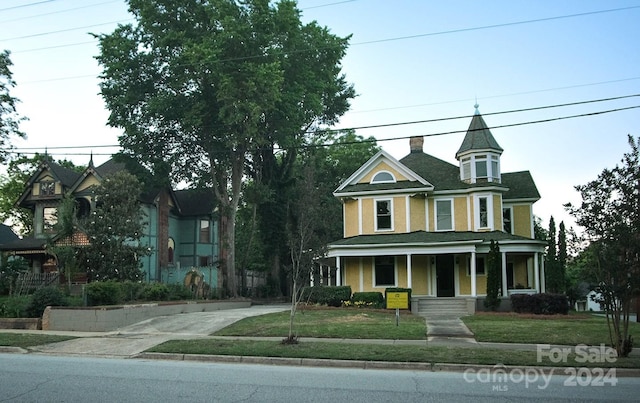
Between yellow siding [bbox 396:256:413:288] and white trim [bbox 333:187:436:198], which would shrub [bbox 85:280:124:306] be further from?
yellow siding [bbox 396:256:413:288]

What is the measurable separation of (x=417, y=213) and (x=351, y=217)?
375 centimetres

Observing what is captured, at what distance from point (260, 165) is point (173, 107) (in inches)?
384

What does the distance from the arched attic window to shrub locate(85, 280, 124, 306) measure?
1548cm

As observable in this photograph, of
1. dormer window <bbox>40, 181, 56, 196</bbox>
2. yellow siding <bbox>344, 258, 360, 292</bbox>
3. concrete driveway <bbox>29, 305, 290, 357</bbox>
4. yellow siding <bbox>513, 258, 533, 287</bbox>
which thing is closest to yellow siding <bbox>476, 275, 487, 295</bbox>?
yellow siding <bbox>513, 258, 533, 287</bbox>

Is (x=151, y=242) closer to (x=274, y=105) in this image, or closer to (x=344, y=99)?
(x=274, y=105)

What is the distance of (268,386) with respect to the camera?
9.77 metres

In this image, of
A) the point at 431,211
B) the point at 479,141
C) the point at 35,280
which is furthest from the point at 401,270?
the point at 35,280

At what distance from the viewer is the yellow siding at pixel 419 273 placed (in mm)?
32250

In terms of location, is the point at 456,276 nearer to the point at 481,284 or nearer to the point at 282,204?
the point at 481,284

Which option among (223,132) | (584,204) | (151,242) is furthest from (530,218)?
(151,242)

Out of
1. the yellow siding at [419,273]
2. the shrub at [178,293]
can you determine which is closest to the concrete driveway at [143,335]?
the shrub at [178,293]

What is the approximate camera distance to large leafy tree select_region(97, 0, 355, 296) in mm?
32844

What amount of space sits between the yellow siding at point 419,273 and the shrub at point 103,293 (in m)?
15.7

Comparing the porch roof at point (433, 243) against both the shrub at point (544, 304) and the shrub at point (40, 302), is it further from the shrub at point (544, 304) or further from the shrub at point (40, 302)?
the shrub at point (40, 302)
